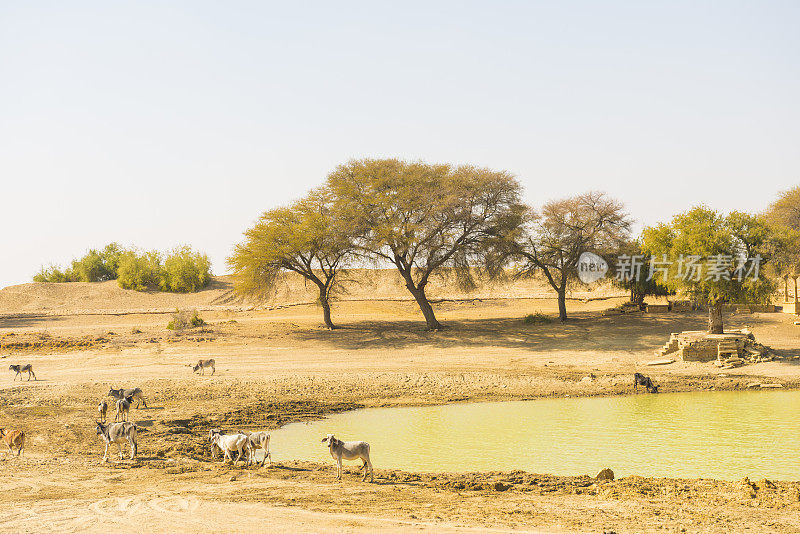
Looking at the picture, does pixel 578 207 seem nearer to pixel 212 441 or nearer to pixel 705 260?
pixel 705 260

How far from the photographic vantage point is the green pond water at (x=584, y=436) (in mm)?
14977

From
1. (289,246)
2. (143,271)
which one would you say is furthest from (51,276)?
(289,246)

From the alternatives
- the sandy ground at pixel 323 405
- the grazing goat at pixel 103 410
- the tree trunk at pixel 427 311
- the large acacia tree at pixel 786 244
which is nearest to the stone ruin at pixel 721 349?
the sandy ground at pixel 323 405

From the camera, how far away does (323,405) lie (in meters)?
22.0

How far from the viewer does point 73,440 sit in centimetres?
1662

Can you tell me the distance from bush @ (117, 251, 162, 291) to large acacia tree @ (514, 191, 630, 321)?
42107 millimetres

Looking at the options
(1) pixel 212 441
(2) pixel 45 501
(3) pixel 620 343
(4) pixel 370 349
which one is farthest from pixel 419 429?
(3) pixel 620 343

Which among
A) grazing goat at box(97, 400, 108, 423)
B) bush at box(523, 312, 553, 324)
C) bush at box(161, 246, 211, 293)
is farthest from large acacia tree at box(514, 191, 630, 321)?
bush at box(161, 246, 211, 293)

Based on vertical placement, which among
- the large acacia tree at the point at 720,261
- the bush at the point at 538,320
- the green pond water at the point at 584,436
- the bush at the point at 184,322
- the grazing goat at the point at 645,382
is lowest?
the green pond water at the point at 584,436

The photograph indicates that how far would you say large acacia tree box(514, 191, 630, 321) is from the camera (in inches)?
1678

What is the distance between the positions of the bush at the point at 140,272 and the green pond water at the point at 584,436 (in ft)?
173

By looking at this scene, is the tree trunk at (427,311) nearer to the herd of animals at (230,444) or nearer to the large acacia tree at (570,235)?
the large acacia tree at (570,235)

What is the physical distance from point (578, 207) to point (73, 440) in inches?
1367

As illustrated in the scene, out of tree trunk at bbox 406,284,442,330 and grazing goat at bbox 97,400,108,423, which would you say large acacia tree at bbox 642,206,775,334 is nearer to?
tree trunk at bbox 406,284,442,330
